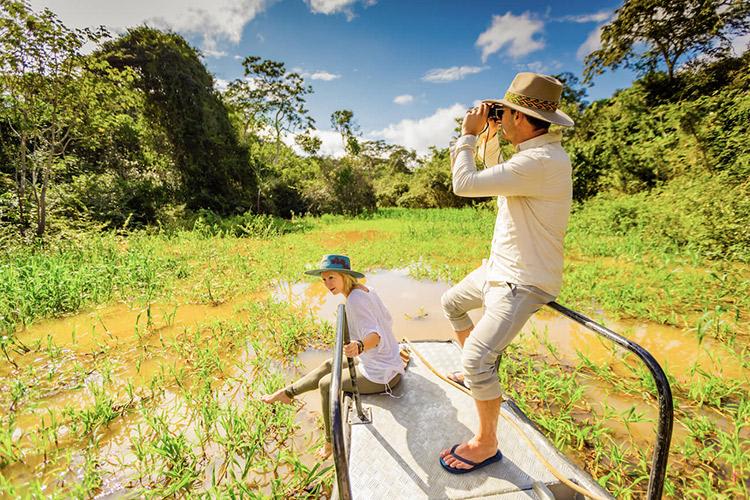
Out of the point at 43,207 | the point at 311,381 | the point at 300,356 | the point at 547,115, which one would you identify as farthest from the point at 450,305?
the point at 43,207

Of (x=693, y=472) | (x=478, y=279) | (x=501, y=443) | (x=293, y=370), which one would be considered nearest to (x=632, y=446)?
(x=693, y=472)

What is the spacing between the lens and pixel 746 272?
15.4ft

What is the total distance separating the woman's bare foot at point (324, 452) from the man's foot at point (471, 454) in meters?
0.85

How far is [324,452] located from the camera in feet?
7.02

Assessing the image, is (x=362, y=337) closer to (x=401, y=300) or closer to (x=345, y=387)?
(x=345, y=387)

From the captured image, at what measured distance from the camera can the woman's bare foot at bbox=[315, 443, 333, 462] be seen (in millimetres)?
2104

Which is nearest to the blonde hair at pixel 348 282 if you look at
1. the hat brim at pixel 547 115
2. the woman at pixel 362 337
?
the woman at pixel 362 337

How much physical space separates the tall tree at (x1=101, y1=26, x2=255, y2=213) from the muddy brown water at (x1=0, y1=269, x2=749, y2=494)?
432 inches

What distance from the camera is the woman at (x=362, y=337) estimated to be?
A: 209cm

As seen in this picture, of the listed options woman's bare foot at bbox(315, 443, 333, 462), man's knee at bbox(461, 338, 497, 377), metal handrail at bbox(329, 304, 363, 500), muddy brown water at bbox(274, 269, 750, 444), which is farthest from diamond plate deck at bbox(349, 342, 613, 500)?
muddy brown water at bbox(274, 269, 750, 444)

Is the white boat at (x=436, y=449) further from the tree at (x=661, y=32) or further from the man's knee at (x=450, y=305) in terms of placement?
the tree at (x=661, y=32)

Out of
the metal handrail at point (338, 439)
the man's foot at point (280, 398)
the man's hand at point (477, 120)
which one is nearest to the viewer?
the metal handrail at point (338, 439)

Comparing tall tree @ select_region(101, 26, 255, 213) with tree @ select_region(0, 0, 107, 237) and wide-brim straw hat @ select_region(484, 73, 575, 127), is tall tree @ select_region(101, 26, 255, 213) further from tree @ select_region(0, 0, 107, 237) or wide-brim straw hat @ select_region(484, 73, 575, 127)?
wide-brim straw hat @ select_region(484, 73, 575, 127)

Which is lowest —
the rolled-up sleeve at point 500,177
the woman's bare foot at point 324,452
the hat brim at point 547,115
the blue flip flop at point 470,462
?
the woman's bare foot at point 324,452
